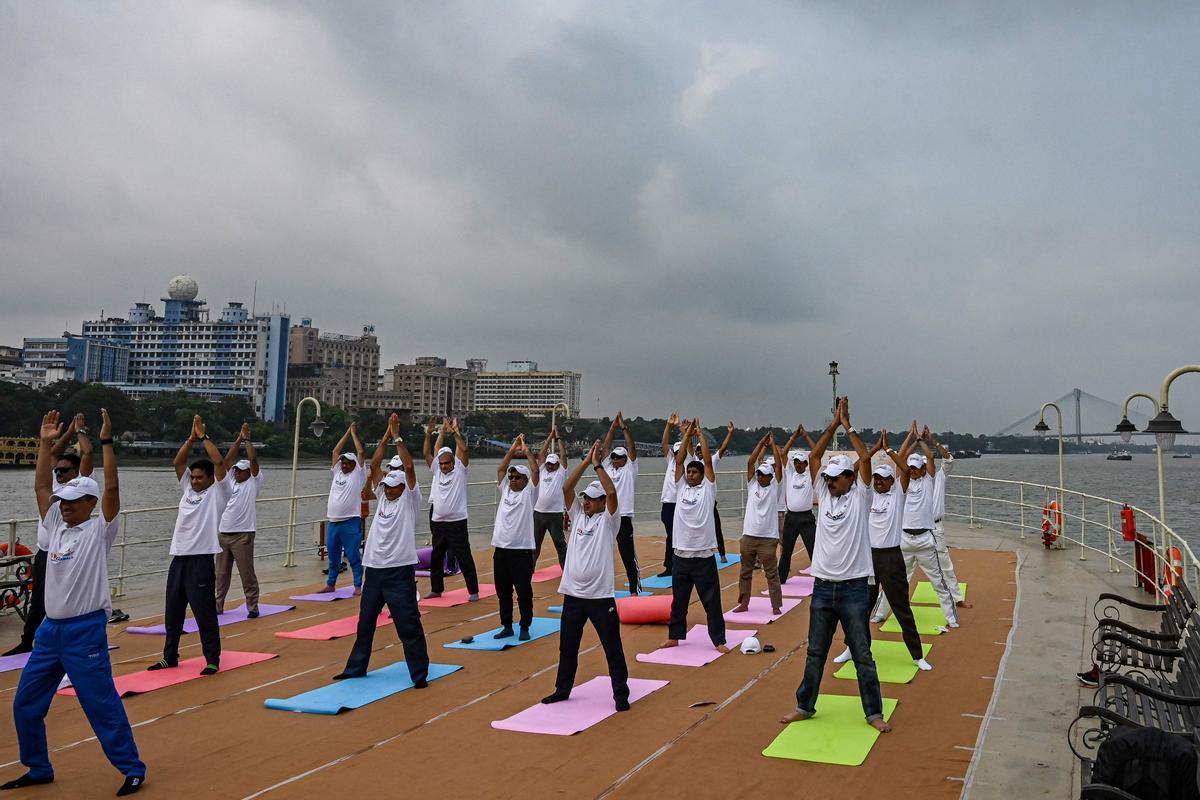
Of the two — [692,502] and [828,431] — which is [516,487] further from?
[828,431]

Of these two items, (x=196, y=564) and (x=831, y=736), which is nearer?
(x=831, y=736)

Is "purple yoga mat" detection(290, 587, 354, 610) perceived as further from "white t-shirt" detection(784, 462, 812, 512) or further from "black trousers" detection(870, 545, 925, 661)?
"black trousers" detection(870, 545, 925, 661)

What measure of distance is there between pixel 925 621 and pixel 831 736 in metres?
4.89

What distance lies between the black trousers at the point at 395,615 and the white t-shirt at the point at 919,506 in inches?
230

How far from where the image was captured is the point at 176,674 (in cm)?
818

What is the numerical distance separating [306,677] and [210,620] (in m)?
1.15

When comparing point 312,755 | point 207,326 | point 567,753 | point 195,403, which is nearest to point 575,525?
point 567,753

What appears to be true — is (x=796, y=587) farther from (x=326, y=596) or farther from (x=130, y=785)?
(x=130, y=785)

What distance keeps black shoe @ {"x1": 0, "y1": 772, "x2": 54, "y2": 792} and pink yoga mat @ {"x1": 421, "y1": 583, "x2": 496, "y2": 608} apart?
644 centimetres

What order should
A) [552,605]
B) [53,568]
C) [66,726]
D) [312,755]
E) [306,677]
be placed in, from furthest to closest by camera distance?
[552,605] → [306,677] → [66,726] → [312,755] → [53,568]

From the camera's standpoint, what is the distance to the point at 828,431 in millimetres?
7215

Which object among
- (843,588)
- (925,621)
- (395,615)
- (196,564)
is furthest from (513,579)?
(925,621)

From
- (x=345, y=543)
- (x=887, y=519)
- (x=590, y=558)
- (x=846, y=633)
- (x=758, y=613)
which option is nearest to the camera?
(x=846, y=633)

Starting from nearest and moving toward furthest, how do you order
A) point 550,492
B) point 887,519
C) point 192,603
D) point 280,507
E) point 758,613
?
point 192,603 < point 887,519 < point 758,613 < point 550,492 < point 280,507
